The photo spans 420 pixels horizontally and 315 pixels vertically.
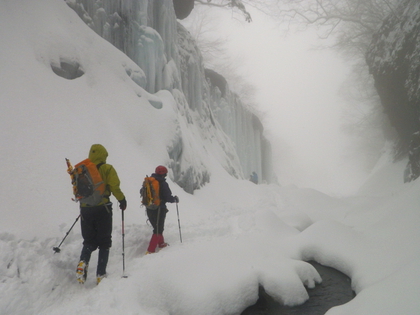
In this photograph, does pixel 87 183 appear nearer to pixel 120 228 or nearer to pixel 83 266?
pixel 83 266

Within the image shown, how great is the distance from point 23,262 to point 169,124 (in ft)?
24.4

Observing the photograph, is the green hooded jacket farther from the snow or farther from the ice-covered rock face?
the ice-covered rock face

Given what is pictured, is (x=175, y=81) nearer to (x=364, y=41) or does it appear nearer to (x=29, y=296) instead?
(x=29, y=296)

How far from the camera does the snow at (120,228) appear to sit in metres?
3.41

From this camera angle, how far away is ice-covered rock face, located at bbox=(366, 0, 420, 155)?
1212cm

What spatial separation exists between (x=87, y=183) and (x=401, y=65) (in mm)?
15466

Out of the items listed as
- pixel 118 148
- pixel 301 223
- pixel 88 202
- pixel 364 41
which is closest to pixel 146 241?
pixel 88 202

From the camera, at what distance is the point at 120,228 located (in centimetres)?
521

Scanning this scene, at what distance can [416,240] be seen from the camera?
16.5 ft

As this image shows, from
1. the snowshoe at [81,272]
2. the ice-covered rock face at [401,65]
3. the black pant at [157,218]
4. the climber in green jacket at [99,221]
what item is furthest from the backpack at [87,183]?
the ice-covered rock face at [401,65]

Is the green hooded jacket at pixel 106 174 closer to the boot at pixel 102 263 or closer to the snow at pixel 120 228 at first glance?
the boot at pixel 102 263

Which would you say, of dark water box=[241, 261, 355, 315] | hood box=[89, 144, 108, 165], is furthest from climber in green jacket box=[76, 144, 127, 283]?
dark water box=[241, 261, 355, 315]

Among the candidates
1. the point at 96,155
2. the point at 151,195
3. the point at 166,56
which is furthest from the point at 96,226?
the point at 166,56

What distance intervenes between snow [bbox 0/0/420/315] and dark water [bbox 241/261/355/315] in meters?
0.13
